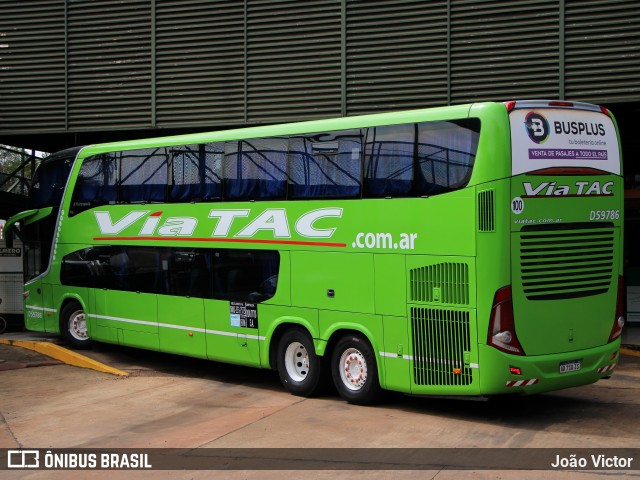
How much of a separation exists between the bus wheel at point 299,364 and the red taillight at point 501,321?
9.54 ft

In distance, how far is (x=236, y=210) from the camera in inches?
517

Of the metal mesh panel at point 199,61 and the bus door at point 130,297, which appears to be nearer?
the bus door at point 130,297

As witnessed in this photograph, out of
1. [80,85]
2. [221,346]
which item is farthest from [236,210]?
[80,85]

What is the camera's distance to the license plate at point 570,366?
34.6 ft

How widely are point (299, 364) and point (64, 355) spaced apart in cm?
526

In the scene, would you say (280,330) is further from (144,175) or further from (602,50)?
(602,50)

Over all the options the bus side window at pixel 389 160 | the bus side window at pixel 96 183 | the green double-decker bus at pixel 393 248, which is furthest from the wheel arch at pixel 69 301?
the bus side window at pixel 389 160

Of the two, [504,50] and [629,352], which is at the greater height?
[504,50]

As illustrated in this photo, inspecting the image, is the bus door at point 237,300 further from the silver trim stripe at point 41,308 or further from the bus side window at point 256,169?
the silver trim stripe at point 41,308

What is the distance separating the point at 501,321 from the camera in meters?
10.1

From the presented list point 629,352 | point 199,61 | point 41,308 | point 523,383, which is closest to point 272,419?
point 523,383

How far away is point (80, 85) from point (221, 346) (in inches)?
332

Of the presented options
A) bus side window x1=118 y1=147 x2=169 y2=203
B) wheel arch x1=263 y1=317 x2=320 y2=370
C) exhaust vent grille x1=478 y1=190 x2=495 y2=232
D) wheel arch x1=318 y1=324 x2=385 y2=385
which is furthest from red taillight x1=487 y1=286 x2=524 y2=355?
bus side window x1=118 y1=147 x2=169 y2=203

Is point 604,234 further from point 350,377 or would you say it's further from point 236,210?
point 236,210
